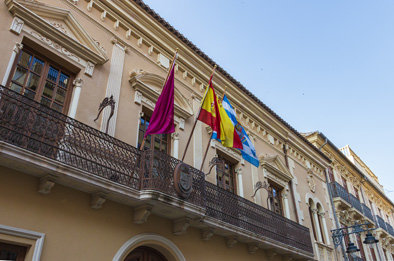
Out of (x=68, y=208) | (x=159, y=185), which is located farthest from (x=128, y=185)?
(x=68, y=208)

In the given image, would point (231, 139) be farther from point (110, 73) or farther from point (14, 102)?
point (14, 102)

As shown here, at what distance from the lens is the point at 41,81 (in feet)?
23.4

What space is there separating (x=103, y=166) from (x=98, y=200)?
66cm

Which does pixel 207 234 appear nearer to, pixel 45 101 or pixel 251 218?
pixel 251 218

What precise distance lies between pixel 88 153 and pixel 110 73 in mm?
2763

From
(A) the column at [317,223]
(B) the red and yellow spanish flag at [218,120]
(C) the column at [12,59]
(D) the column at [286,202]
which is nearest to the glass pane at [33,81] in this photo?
(C) the column at [12,59]

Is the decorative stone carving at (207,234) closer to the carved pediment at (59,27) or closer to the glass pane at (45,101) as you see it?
the glass pane at (45,101)

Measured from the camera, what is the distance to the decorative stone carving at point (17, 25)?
6.77 m

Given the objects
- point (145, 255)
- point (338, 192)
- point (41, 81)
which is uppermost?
point (338, 192)

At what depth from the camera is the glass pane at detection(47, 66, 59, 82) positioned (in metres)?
7.39

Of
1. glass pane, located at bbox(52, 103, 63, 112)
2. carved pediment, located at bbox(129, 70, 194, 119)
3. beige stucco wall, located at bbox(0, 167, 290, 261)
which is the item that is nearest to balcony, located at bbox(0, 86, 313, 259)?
beige stucco wall, located at bbox(0, 167, 290, 261)

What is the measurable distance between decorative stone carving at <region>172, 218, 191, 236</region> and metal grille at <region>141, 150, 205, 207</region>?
1.64ft

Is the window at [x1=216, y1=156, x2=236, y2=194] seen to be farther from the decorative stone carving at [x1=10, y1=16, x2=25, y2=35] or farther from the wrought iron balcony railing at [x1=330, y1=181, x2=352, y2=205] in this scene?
the wrought iron balcony railing at [x1=330, y1=181, x2=352, y2=205]

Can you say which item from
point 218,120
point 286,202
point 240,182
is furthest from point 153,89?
point 286,202
